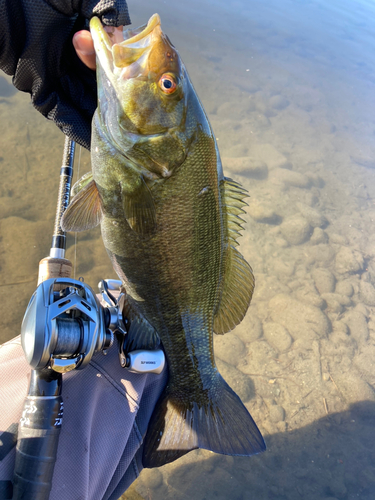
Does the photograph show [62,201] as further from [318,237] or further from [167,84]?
[318,237]

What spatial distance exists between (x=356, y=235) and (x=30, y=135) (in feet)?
20.9

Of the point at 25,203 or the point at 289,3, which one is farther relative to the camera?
the point at 289,3

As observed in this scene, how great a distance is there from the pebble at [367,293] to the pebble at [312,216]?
4.42 ft

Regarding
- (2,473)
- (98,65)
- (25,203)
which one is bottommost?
(25,203)

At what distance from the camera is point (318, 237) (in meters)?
5.69

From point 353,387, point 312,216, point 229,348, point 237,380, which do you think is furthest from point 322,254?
point 237,380

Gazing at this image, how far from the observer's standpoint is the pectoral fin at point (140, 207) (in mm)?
1380

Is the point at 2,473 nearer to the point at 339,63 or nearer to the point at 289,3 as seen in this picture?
the point at 339,63

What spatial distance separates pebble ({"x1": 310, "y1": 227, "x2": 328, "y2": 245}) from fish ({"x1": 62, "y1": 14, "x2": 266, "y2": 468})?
4.36 metres

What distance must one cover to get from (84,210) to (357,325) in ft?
15.5

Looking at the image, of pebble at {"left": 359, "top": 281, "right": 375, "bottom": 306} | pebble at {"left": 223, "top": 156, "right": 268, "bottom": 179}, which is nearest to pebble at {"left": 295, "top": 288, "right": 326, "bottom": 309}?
pebble at {"left": 359, "top": 281, "right": 375, "bottom": 306}

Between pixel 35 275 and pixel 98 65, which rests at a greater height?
pixel 98 65

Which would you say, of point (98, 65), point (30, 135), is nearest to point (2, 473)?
point (98, 65)

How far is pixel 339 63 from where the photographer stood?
11.2m
